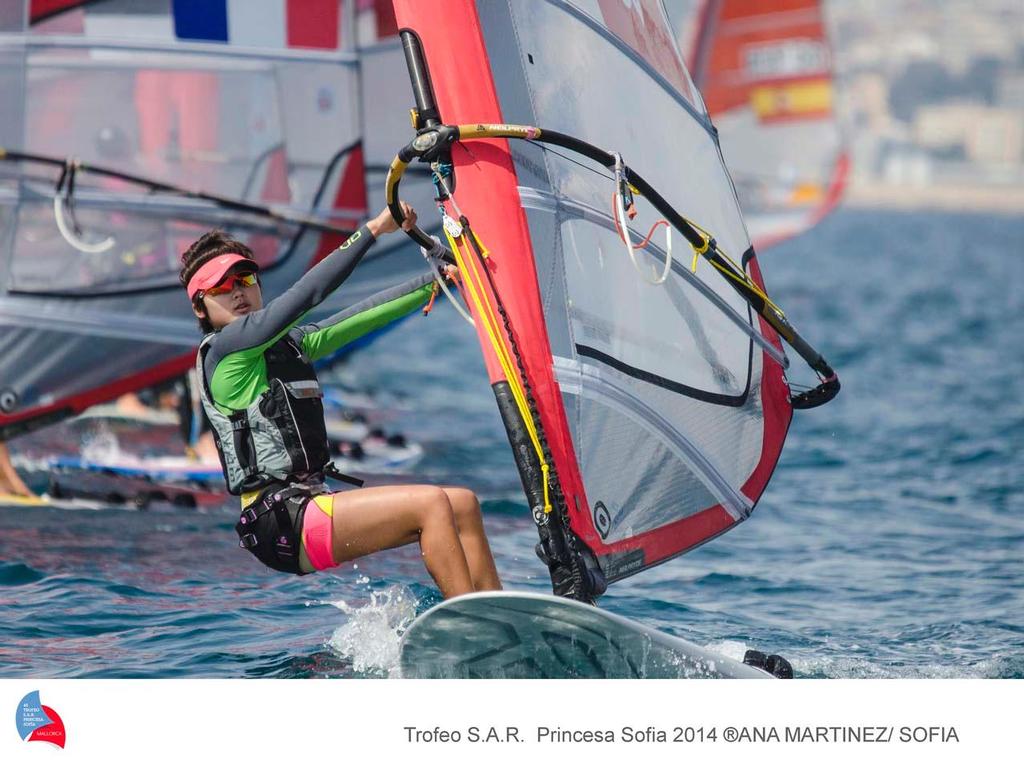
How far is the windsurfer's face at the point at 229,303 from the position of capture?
16.1 feet

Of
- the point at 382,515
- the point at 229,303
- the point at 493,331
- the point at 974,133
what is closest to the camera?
the point at 382,515

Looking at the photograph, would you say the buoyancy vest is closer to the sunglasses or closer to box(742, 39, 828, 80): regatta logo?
the sunglasses

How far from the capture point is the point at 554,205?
17.5 feet

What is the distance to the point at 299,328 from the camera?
17.3 ft

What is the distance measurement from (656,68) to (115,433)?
6.69 m

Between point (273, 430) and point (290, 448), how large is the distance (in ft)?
0.27

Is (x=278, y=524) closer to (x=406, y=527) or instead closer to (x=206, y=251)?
(x=406, y=527)

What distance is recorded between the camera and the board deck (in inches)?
180

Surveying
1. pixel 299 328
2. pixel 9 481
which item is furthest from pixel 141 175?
pixel 299 328

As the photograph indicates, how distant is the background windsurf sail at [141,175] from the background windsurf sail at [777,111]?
1483 cm

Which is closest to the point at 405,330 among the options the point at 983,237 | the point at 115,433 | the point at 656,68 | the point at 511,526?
the point at 115,433

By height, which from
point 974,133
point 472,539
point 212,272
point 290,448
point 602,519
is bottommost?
point 974,133

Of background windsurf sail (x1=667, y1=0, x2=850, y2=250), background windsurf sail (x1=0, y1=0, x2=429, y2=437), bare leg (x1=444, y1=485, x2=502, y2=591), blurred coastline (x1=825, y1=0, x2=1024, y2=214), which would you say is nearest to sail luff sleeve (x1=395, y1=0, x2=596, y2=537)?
bare leg (x1=444, y1=485, x2=502, y2=591)
